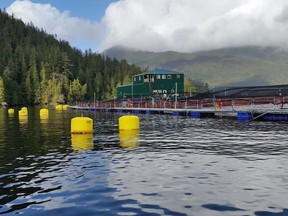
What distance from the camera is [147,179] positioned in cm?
1526

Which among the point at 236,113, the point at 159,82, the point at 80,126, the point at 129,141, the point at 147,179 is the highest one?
the point at 159,82

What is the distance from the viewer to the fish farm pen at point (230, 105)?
50281mm

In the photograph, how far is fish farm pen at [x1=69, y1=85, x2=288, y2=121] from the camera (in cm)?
5028

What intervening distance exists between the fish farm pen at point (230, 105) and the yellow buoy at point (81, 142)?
26371 millimetres

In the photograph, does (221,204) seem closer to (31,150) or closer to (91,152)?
(91,152)

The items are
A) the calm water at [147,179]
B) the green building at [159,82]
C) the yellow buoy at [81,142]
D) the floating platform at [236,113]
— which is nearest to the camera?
the calm water at [147,179]

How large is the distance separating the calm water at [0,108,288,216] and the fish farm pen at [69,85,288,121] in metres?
25.7

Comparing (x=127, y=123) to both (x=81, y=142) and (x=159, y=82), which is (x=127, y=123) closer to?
(x=81, y=142)

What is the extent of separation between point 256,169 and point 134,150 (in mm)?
8891

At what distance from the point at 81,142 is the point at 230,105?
4864cm

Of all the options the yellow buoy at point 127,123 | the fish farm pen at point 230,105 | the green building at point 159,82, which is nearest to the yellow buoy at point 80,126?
the yellow buoy at point 127,123

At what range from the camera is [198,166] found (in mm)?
17641

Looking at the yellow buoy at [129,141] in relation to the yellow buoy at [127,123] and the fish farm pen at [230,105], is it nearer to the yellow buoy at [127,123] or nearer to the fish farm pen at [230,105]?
the yellow buoy at [127,123]

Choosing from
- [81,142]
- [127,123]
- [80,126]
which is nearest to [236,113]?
[127,123]
